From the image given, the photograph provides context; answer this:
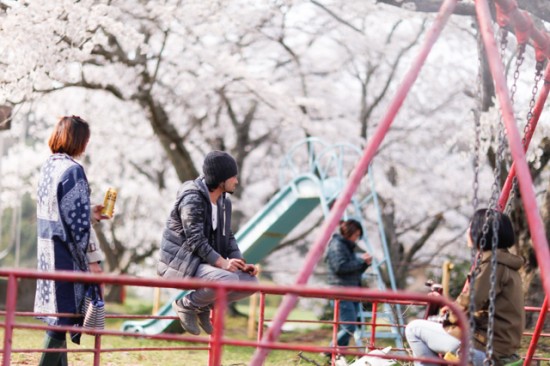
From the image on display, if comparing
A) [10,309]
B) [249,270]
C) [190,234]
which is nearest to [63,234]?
[190,234]

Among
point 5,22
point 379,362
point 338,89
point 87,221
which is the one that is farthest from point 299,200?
point 87,221

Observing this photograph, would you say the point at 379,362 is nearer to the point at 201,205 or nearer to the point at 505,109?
the point at 201,205

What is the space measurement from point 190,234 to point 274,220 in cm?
871

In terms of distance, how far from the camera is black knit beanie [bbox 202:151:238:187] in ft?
20.6

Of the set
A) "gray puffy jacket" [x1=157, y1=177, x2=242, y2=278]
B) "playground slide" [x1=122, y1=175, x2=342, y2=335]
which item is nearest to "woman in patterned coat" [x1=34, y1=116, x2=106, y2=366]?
"gray puffy jacket" [x1=157, y1=177, x2=242, y2=278]

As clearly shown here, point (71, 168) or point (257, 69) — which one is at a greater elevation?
point (257, 69)

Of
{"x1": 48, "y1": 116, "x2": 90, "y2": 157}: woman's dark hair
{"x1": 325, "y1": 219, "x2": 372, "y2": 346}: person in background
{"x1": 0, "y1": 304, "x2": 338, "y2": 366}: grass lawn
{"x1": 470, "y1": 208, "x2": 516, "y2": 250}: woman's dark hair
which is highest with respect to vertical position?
{"x1": 48, "y1": 116, "x2": 90, "y2": 157}: woman's dark hair

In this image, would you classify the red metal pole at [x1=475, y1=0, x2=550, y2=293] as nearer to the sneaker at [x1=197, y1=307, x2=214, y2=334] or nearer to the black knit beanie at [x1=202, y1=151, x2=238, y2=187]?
the black knit beanie at [x1=202, y1=151, x2=238, y2=187]

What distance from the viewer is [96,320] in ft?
18.9

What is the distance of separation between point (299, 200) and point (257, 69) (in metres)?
6.45

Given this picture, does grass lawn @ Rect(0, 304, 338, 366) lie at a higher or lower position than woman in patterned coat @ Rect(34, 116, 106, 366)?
lower

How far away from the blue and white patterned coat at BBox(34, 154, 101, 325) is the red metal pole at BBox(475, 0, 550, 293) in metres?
2.54

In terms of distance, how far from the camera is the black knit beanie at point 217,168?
629 cm

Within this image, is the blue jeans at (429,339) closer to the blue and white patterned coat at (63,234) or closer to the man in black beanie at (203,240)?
the man in black beanie at (203,240)
